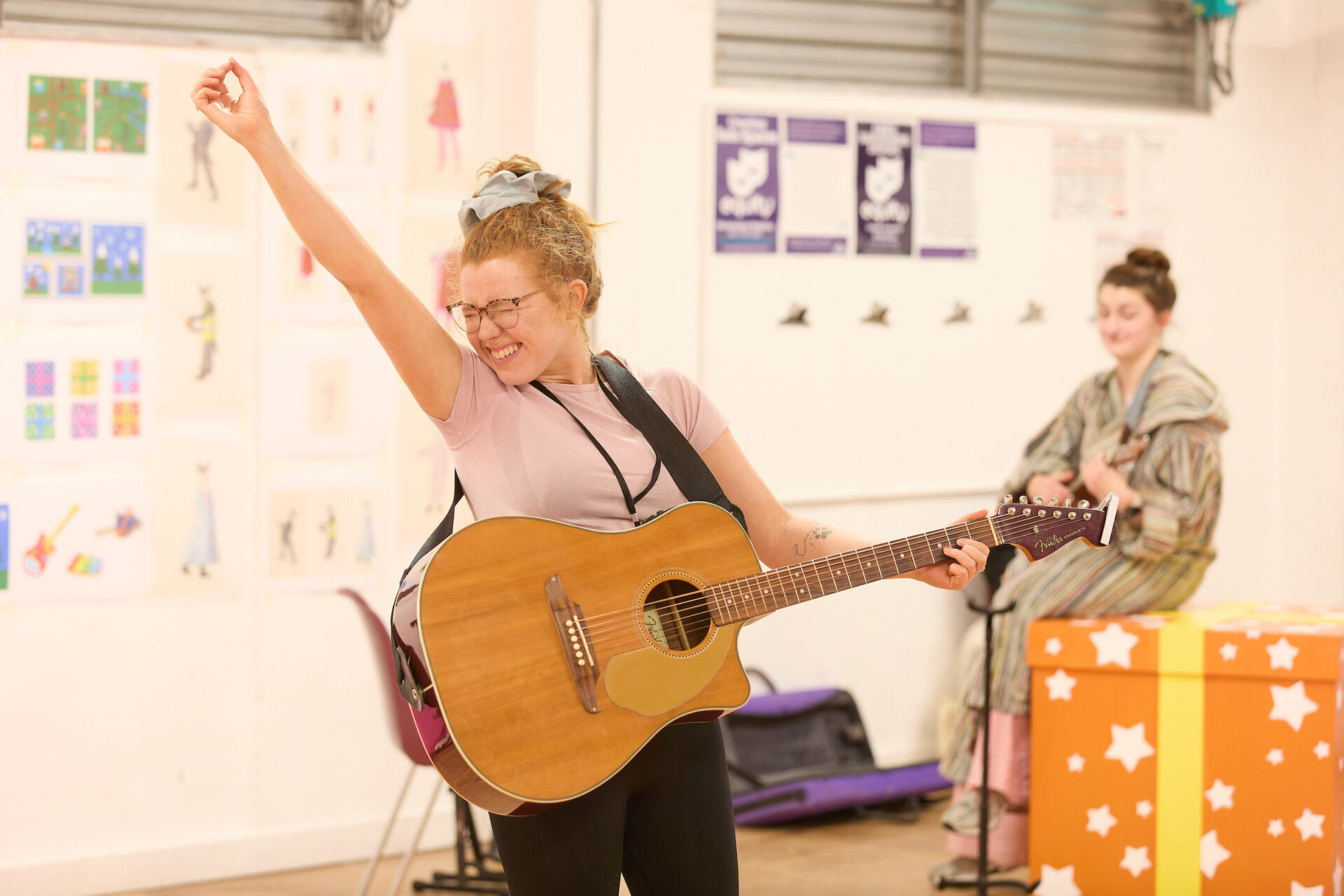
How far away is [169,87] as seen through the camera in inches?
132

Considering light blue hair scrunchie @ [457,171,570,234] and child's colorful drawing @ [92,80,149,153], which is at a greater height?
child's colorful drawing @ [92,80,149,153]

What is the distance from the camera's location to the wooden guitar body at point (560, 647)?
1.47 m

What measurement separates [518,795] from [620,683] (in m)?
A: 0.20

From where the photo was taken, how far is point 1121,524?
10.3ft

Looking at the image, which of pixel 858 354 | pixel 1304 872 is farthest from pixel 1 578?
pixel 1304 872

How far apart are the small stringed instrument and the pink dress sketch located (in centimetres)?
153

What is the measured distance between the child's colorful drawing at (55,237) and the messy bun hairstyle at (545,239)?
6.74ft

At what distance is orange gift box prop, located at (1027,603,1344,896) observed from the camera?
2.81 meters

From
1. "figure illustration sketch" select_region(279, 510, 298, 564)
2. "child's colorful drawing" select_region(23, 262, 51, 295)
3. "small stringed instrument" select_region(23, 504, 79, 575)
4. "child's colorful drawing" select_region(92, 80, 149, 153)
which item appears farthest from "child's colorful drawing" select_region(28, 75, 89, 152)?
"figure illustration sketch" select_region(279, 510, 298, 564)

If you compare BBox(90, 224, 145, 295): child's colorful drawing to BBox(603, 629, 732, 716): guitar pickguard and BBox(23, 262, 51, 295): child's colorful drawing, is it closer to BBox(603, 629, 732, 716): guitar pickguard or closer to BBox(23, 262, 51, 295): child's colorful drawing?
BBox(23, 262, 51, 295): child's colorful drawing

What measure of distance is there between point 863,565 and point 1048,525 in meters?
0.29

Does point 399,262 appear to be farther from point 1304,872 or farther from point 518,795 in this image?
point 1304,872

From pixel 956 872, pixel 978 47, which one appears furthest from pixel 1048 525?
pixel 978 47

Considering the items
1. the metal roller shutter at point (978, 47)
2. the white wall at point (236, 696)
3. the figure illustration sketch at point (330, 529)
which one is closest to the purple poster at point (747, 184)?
the metal roller shutter at point (978, 47)
